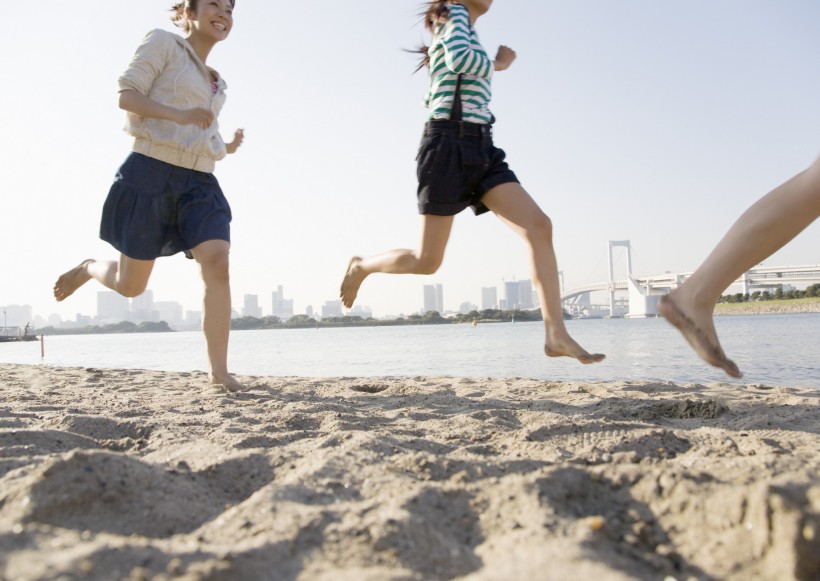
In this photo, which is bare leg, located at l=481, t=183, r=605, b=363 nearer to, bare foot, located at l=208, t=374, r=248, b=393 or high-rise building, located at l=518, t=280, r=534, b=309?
bare foot, located at l=208, t=374, r=248, b=393

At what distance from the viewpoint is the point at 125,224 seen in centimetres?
322

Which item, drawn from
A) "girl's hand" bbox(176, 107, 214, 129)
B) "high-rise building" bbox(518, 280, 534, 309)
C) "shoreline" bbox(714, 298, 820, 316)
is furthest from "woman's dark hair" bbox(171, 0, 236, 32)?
"high-rise building" bbox(518, 280, 534, 309)

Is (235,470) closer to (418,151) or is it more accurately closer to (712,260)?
(712,260)

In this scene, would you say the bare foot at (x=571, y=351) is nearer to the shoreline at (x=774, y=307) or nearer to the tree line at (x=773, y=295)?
the shoreline at (x=774, y=307)

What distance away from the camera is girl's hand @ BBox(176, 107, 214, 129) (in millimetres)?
2912

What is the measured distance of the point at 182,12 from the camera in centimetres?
347

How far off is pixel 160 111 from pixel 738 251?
8.24 feet

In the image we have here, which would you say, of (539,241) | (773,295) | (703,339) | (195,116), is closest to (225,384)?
(195,116)

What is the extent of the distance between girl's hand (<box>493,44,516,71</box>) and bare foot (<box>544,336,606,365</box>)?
4.26ft

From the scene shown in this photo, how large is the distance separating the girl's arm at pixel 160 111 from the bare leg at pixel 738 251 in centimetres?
216

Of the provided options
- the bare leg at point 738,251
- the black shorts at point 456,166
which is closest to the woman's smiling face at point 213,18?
the black shorts at point 456,166

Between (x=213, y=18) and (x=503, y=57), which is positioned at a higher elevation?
(x=213, y=18)

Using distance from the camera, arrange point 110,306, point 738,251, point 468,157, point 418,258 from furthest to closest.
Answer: point 110,306 < point 418,258 < point 468,157 < point 738,251

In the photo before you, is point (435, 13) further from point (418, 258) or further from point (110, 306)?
point (110, 306)
